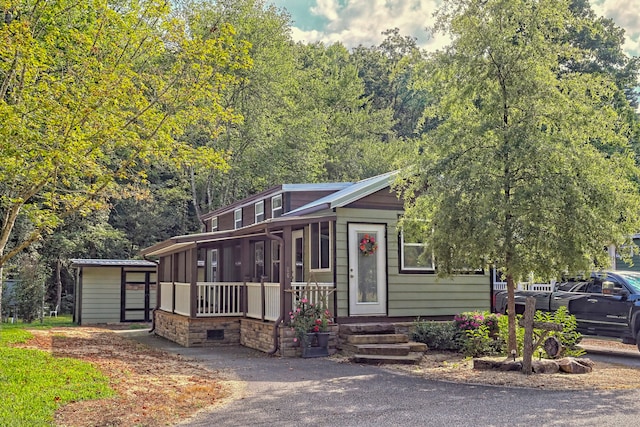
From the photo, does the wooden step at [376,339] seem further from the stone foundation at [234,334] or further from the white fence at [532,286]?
the white fence at [532,286]

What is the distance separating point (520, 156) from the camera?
8664mm

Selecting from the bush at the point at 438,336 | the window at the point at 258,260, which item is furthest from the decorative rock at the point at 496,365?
the window at the point at 258,260

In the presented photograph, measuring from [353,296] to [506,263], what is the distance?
13.5 feet

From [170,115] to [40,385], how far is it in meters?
5.23

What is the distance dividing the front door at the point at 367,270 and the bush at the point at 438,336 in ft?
3.10

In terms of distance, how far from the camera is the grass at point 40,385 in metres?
6.29

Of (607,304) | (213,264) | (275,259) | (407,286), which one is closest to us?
(607,304)

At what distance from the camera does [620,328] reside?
39.8 feet

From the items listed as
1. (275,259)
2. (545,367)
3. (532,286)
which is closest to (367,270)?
(275,259)

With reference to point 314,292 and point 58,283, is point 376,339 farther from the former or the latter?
point 58,283

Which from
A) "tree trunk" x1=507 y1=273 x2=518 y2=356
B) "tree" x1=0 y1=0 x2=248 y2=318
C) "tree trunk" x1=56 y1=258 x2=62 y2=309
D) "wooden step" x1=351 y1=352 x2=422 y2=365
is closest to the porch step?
"wooden step" x1=351 y1=352 x2=422 y2=365

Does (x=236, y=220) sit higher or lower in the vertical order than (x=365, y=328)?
higher

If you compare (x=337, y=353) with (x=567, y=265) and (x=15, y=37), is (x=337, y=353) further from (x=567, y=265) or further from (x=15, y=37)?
(x=15, y=37)

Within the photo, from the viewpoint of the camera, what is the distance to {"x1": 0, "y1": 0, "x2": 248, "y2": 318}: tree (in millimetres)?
9133
